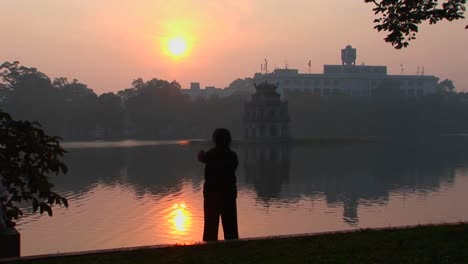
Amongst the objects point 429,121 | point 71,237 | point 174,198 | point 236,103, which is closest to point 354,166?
point 174,198

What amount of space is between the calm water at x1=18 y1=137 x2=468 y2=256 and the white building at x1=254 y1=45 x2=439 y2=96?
106 m

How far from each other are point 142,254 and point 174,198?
1586 centimetres

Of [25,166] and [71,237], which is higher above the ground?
[25,166]

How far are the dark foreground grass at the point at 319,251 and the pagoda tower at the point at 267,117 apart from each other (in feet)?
211

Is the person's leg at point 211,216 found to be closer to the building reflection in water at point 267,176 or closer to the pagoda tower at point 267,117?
the building reflection in water at point 267,176

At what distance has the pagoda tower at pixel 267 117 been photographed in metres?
73.2

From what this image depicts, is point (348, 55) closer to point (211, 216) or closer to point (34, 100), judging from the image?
point (34, 100)

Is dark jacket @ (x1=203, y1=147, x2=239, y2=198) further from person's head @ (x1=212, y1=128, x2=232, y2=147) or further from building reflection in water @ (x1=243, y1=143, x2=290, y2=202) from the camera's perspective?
building reflection in water @ (x1=243, y1=143, x2=290, y2=202)

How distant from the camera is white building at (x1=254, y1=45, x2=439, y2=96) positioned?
14325 cm

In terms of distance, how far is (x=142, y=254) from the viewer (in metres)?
7.16

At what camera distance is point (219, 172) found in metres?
8.05

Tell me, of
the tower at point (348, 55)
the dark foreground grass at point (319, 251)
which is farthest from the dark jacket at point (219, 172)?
the tower at point (348, 55)

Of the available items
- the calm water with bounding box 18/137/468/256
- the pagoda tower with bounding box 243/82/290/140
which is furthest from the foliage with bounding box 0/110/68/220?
the pagoda tower with bounding box 243/82/290/140

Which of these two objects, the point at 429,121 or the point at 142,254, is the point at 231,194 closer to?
the point at 142,254
